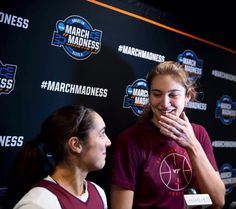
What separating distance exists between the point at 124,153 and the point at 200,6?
41.3 inches

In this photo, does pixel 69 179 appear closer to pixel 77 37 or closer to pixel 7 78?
pixel 7 78

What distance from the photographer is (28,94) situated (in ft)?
3.60

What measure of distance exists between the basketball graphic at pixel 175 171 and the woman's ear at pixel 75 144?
1.29 feet

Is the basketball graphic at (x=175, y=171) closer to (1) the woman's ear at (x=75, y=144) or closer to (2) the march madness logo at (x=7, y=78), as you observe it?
(1) the woman's ear at (x=75, y=144)

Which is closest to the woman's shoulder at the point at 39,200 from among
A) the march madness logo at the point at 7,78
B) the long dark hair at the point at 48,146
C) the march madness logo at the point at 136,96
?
the long dark hair at the point at 48,146

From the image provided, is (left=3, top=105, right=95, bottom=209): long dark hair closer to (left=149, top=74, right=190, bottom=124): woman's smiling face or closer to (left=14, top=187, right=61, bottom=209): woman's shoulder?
(left=14, top=187, right=61, bottom=209): woman's shoulder

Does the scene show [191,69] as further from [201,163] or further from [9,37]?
[9,37]

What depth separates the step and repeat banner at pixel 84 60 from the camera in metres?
1.06

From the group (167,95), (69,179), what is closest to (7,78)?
(69,179)

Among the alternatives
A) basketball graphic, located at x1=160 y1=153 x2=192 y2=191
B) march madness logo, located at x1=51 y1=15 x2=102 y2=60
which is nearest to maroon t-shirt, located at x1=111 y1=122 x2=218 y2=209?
basketball graphic, located at x1=160 y1=153 x2=192 y2=191

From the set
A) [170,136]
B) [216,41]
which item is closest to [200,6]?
[216,41]

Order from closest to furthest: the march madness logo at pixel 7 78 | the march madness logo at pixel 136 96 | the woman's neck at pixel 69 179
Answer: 1. the woman's neck at pixel 69 179
2. the march madness logo at pixel 7 78
3. the march madness logo at pixel 136 96

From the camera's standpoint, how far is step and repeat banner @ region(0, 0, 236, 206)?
106 centimetres

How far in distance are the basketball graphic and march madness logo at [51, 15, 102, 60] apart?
60cm
